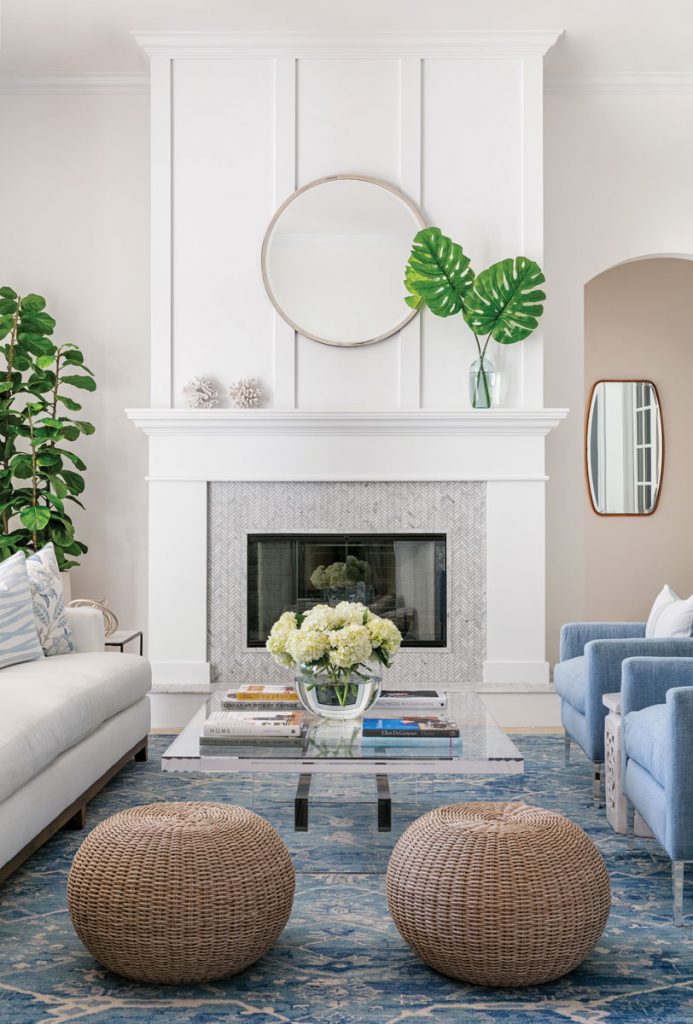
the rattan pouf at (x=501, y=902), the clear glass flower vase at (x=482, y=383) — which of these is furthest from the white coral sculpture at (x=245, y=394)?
the rattan pouf at (x=501, y=902)

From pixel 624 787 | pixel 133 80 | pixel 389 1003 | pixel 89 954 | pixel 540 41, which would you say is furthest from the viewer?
pixel 133 80

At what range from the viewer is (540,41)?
491 centimetres

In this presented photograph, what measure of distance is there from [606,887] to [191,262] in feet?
12.5

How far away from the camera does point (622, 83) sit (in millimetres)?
5379

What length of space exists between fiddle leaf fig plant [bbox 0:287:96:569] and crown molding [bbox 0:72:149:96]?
4.00 ft

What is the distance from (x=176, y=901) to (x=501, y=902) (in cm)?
66

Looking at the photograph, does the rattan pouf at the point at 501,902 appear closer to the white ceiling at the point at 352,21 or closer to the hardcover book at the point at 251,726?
the hardcover book at the point at 251,726

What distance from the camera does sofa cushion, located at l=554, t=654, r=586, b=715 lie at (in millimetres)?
3605

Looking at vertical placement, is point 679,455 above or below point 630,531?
above

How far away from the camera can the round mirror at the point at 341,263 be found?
499 centimetres

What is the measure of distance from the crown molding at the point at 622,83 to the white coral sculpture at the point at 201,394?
8.11 ft

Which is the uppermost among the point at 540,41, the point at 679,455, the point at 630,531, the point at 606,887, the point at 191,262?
the point at 540,41

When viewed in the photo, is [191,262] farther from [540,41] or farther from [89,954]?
[89,954]

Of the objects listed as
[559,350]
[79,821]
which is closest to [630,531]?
[559,350]
